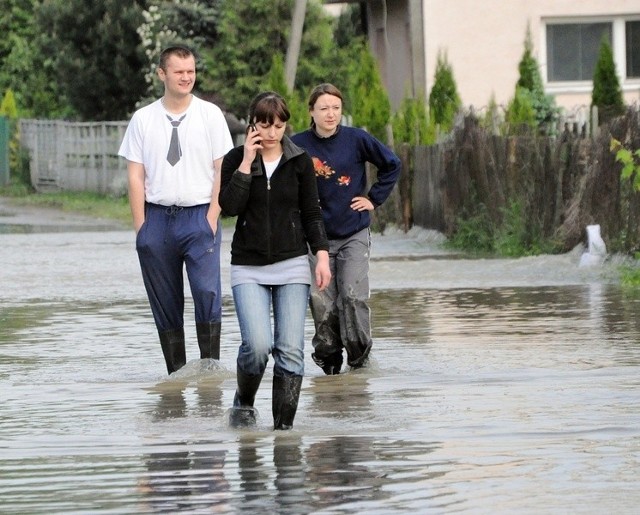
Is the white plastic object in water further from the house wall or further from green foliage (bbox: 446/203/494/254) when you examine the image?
the house wall

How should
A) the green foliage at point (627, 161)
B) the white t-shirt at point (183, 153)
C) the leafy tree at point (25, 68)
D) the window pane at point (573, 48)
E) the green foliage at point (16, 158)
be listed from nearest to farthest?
the white t-shirt at point (183, 153) → the green foliage at point (627, 161) → the window pane at point (573, 48) → the green foliage at point (16, 158) → the leafy tree at point (25, 68)

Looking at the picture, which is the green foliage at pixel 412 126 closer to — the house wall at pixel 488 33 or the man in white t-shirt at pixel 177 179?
the house wall at pixel 488 33

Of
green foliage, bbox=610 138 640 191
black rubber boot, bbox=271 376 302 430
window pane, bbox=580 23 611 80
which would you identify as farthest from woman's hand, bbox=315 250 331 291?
window pane, bbox=580 23 611 80

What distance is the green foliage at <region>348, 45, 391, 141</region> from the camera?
29.3 m

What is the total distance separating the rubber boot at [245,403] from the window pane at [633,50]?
25.2 metres

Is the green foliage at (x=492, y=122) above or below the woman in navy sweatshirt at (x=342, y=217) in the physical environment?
above

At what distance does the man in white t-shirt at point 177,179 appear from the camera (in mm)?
10977

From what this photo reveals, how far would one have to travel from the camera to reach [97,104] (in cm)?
4512

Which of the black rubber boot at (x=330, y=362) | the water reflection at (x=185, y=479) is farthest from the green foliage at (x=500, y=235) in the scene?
the water reflection at (x=185, y=479)

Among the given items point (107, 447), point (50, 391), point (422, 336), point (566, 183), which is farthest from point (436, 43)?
point (107, 447)

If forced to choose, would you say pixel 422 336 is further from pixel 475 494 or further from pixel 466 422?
pixel 475 494

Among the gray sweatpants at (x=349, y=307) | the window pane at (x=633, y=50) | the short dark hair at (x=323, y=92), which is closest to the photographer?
the short dark hair at (x=323, y=92)

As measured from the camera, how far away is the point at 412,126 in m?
27.8

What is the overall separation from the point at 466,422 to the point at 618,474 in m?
1.58
